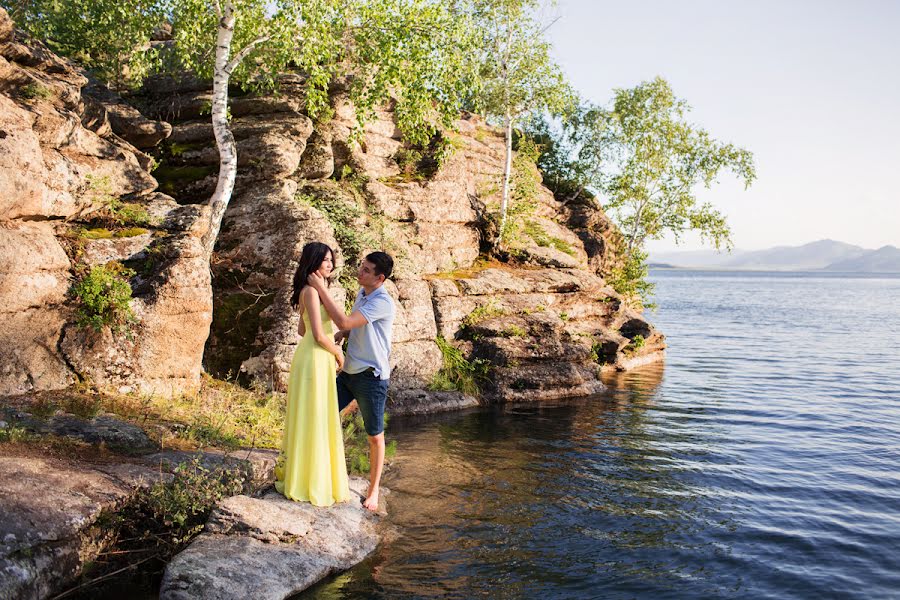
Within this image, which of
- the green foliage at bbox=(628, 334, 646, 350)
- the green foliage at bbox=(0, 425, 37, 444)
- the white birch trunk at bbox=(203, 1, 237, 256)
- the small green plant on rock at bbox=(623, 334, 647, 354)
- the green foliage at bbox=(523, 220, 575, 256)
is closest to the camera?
the green foliage at bbox=(0, 425, 37, 444)

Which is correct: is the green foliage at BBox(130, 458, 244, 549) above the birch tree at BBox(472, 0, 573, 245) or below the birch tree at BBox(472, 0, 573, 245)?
below

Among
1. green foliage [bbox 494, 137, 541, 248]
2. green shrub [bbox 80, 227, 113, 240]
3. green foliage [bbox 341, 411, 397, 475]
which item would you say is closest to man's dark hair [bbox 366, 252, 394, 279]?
green foliage [bbox 341, 411, 397, 475]

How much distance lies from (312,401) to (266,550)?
1.88 meters

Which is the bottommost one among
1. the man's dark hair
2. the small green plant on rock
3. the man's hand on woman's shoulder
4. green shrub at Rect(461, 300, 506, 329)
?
the small green plant on rock

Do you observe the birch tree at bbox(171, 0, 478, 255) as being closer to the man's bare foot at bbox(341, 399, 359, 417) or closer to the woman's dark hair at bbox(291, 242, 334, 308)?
the man's bare foot at bbox(341, 399, 359, 417)

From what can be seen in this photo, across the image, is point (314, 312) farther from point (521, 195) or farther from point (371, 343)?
Result: point (521, 195)

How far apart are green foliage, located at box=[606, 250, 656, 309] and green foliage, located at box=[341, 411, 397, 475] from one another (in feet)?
74.6

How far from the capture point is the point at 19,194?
12336mm

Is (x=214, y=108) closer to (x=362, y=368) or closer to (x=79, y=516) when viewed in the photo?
(x=362, y=368)

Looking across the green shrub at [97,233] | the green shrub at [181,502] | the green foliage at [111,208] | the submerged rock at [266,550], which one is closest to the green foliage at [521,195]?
the green foliage at [111,208]

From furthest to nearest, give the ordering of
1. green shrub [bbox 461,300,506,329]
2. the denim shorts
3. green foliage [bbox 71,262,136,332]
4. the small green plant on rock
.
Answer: the small green plant on rock
green shrub [bbox 461,300,506,329]
green foliage [bbox 71,262,136,332]
the denim shorts

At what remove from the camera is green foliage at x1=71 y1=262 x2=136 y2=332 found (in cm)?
1243

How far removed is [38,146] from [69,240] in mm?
1827

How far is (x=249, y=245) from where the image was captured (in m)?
17.7
